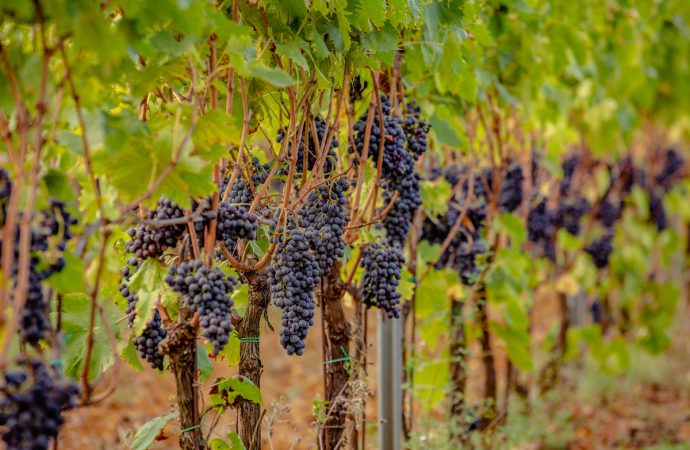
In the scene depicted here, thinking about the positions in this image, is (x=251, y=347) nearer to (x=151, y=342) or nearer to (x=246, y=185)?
(x=151, y=342)

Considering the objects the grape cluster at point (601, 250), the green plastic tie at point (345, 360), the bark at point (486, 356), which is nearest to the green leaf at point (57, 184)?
the green plastic tie at point (345, 360)

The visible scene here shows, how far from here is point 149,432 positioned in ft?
6.43

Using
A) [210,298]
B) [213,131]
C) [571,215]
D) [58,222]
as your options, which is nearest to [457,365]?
[571,215]

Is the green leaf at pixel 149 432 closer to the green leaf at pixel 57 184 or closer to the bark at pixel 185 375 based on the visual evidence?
the bark at pixel 185 375

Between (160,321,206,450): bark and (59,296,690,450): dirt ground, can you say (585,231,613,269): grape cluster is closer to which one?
(59,296,690,450): dirt ground

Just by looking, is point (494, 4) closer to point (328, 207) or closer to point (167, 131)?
point (328, 207)

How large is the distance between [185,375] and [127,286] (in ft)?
0.83

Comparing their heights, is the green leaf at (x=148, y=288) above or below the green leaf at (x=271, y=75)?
below

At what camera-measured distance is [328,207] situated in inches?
80.3

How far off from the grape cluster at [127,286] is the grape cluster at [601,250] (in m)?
3.70

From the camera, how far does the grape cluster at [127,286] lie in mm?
1797

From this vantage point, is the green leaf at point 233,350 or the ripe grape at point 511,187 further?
the ripe grape at point 511,187

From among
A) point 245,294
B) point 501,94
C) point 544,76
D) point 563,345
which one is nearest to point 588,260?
point 563,345

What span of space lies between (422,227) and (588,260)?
→ 220 centimetres
